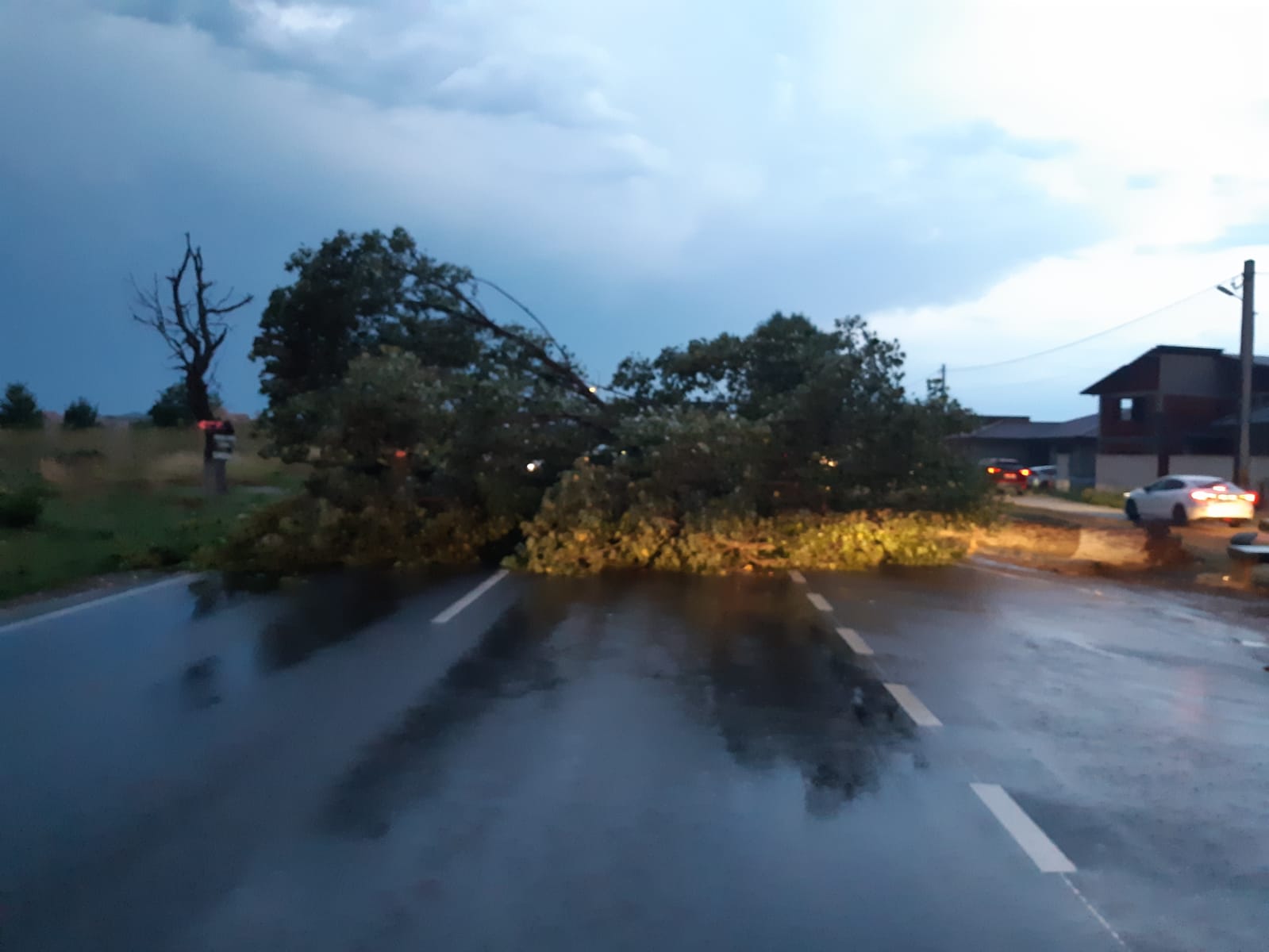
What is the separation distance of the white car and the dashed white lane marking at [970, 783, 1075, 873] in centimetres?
2320

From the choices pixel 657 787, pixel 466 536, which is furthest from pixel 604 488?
pixel 657 787

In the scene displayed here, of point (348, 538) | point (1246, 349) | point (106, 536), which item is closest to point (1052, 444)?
point (1246, 349)

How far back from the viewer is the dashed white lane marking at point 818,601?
39.0 ft

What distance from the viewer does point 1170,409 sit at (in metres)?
44.8

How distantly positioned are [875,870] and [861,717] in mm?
A: 2595

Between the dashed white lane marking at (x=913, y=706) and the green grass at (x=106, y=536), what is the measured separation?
958 centimetres

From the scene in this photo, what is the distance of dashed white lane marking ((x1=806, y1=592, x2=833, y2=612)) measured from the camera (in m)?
11.9

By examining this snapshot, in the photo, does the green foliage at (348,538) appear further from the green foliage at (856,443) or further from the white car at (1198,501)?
the white car at (1198,501)

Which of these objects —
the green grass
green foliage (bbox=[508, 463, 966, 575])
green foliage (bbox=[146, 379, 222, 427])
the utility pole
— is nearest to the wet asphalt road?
the green grass

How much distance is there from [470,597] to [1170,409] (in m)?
40.3

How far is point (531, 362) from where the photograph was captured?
65.0 ft

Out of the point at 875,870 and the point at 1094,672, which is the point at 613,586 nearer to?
the point at 1094,672

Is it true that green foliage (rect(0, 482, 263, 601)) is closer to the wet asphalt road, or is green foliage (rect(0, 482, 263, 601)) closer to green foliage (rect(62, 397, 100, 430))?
the wet asphalt road

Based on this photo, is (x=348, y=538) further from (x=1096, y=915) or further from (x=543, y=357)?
(x=1096, y=915)
